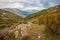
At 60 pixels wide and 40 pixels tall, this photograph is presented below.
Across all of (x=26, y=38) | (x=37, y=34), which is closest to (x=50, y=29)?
(x=37, y=34)

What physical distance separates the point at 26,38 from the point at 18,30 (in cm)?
146

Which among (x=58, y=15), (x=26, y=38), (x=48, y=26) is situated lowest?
(x=26, y=38)

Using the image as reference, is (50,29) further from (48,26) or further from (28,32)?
(28,32)

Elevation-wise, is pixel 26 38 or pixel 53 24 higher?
pixel 53 24

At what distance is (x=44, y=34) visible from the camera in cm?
1523

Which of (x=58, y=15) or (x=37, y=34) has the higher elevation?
(x=58, y=15)

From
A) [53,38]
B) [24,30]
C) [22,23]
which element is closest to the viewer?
[53,38]

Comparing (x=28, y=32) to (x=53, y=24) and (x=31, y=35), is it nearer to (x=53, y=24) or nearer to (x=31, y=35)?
(x=31, y=35)

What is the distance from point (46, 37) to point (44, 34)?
44cm

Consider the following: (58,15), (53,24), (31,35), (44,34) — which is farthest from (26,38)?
(58,15)

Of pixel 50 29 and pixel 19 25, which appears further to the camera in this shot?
pixel 19 25

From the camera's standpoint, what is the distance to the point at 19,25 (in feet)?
55.9

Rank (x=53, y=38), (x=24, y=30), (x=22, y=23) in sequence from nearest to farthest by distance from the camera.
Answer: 1. (x=53, y=38)
2. (x=24, y=30)
3. (x=22, y=23)

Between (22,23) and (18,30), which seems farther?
(22,23)
